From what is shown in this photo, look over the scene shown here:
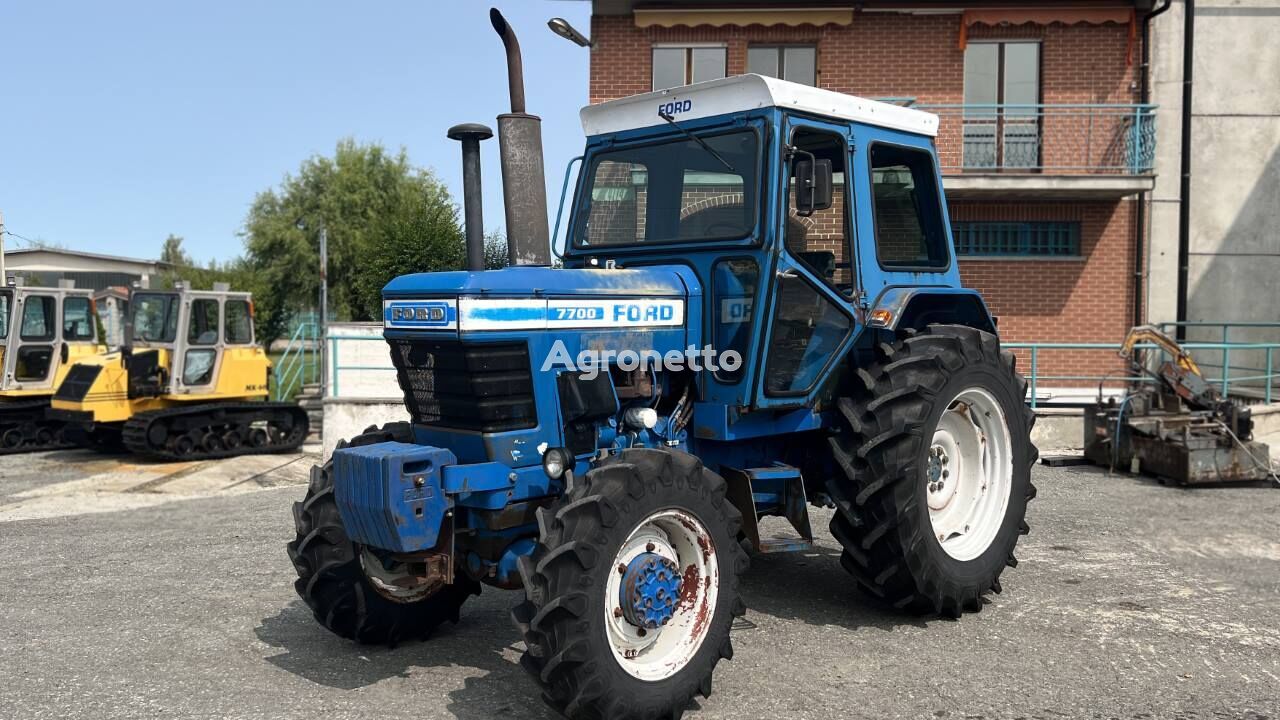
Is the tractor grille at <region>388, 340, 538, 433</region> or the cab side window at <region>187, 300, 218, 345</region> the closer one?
the tractor grille at <region>388, 340, 538, 433</region>

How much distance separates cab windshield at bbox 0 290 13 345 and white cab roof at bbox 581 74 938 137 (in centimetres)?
1235

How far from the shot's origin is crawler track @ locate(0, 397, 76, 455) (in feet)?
46.0

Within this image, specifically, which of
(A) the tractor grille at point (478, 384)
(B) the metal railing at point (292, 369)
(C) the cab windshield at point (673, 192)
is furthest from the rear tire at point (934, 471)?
(B) the metal railing at point (292, 369)

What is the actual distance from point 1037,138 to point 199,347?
12023 millimetres

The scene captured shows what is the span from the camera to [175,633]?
5.33 meters

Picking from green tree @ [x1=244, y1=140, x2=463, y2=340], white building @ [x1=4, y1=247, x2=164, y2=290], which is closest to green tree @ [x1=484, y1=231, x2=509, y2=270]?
green tree @ [x1=244, y1=140, x2=463, y2=340]

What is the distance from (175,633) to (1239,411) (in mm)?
9132

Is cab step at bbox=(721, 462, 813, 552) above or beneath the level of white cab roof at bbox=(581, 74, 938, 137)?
beneath

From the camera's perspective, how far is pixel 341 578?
4711 mm

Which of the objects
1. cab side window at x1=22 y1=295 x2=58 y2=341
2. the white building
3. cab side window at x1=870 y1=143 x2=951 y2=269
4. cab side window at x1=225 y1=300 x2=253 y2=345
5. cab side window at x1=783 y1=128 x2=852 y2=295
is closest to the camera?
cab side window at x1=783 y1=128 x2=852 y2=295

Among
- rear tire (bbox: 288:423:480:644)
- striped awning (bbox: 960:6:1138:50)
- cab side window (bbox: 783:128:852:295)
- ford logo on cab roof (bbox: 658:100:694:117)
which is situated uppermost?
striped awning (bbox: 960:6:1138:50)

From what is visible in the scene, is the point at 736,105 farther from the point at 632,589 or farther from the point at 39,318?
the point at 39,318

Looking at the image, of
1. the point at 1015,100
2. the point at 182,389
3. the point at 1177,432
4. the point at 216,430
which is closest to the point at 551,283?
the point at 1177,432

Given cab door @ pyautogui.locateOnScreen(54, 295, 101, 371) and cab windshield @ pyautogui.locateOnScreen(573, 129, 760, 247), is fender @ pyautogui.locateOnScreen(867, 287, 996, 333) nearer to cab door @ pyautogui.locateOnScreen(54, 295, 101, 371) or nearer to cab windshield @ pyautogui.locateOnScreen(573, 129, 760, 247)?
cab windshield @ pyautogui.locateOnScreen(573, 129, 760, 247)
